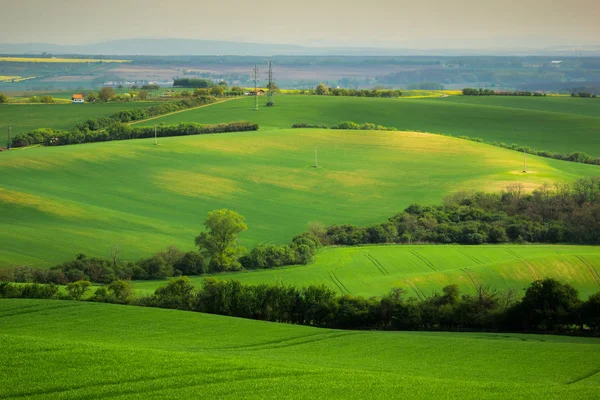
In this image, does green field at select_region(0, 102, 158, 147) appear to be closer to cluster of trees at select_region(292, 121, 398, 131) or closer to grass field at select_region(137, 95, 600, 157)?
grass field at select_region(137, 95, 600, 157)

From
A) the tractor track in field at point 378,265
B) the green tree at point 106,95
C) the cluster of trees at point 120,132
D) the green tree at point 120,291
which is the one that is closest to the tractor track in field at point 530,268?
the tractor track in field at point 378,265

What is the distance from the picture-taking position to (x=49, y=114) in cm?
10006

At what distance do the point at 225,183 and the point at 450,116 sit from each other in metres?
45.5

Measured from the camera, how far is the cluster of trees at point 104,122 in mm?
86625

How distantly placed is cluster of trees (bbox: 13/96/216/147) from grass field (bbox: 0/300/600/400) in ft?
173

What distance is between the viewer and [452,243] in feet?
195

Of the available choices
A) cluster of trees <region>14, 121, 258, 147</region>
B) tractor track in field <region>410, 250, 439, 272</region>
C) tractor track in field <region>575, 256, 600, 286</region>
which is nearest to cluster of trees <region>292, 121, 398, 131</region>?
cluster of trees <region>14, 121, 258, 147</region>

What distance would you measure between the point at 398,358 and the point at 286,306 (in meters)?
12.1

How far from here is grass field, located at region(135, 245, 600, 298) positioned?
156 ft

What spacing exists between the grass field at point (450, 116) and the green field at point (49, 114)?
28.3ft

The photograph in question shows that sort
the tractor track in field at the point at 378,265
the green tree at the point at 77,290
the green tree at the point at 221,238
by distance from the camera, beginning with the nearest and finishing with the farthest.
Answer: the green tree at the point at 77,290 → the tractor track in field at the point at 378,265 → the green tree at the point at 221,238

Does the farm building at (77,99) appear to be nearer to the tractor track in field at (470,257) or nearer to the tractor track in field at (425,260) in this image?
the tractor track in field at (425,260)

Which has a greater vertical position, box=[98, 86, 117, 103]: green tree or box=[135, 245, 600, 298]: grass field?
box=[98, 86, 117, 103]: green tree

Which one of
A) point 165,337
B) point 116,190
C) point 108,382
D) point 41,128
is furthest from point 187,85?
point 108,382
